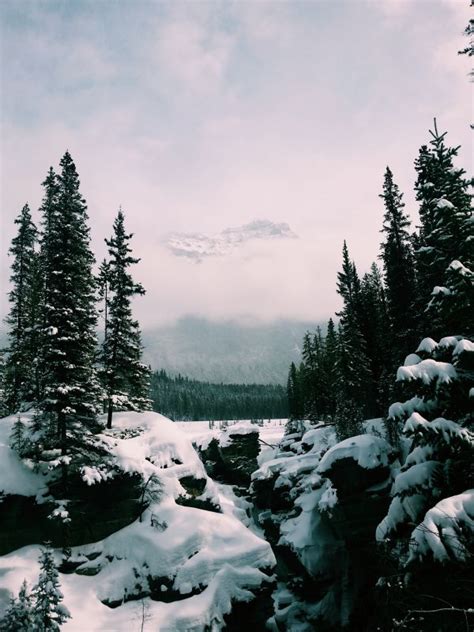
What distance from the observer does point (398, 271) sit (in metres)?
29.3

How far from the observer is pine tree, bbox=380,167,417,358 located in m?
28.0

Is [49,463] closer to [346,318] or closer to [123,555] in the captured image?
[123,555]

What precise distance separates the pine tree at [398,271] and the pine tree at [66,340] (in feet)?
66.8

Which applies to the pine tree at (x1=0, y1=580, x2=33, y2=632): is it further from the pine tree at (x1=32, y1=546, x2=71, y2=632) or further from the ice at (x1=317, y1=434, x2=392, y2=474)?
the ice at (x1=317, y1=434, x2=392, y2=474)

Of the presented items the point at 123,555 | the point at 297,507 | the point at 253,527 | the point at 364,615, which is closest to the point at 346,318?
the point at 297,507

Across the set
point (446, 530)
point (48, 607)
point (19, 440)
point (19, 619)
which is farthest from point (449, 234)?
point (19, 440)

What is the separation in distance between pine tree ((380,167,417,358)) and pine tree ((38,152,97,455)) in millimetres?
20372

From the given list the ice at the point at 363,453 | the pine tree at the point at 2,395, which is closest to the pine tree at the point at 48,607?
the ice at the point at 363,453

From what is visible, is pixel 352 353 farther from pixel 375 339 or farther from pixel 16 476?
pixel 16 476

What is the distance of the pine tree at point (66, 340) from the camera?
22109 millimetres

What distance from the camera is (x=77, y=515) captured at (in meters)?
21.3

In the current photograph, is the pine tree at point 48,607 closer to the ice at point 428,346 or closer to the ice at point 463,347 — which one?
the ice at point 428,346

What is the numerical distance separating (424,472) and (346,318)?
30.1 meters

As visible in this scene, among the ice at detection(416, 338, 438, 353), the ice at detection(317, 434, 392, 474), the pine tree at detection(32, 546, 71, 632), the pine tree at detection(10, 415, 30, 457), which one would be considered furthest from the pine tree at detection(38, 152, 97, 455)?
the ice at detection(416, 338, 438, 353)
